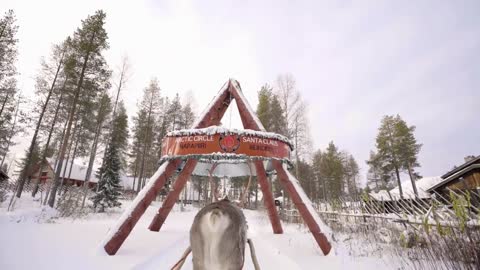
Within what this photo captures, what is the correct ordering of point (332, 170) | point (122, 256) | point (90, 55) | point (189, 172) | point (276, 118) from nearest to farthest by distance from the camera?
point (122, 256), point (189, 172), point (90, 55), point (276, 118), point (332, 170)

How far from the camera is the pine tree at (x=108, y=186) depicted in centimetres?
1856

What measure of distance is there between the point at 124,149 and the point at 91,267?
1053 inches

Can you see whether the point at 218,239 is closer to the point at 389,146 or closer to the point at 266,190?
the point at 266,190

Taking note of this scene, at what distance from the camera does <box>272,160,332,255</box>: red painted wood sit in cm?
528

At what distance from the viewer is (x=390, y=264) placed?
14.6 ft

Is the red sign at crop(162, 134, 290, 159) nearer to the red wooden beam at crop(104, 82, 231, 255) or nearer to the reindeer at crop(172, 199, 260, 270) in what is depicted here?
the red wooden beam at crop(104, 82, 231, 255)

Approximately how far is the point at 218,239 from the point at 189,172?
22.1ft

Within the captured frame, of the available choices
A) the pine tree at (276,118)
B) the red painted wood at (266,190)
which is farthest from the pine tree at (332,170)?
the red painted wood at (266,190)

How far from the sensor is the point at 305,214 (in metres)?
5.62

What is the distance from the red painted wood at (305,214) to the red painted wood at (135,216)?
2.99 meters

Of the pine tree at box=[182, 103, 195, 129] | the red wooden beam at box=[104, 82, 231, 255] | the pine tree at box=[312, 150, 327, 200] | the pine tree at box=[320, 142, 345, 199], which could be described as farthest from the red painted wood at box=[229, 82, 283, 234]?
the pine tree at box=[312, 150, 327, 200]

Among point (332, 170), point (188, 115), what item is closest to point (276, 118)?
point (188, 115)

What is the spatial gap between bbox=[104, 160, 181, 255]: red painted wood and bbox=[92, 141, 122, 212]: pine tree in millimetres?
16118

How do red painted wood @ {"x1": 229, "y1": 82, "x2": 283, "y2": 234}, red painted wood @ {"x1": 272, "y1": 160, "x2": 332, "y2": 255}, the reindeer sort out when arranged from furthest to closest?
1. red painted wood @ {"x1": 229, "y1": 82, "x2": 283, "y2": 234}
2. red painted wood @ {"x1": 272, "y1": 160, "x2": 332, "y2": 255}
3. the reindeer
